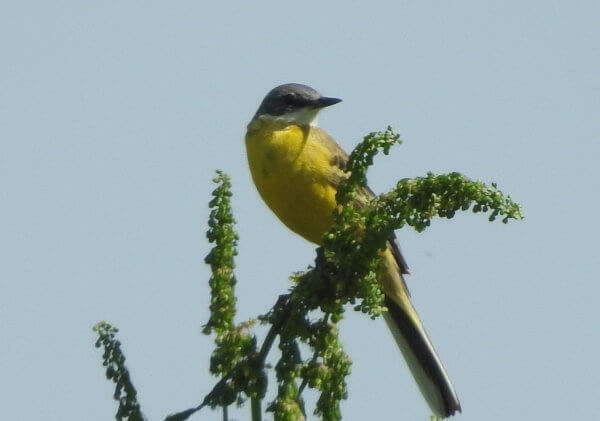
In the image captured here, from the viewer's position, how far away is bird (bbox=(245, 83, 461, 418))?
7293 millimetres

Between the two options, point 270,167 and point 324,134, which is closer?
point 270,167

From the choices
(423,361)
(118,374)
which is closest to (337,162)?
(423,361)

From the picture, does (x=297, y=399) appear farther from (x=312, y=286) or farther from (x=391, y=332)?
(x=391, y=332)

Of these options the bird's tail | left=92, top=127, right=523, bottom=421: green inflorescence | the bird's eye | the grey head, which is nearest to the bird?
the bird's tail

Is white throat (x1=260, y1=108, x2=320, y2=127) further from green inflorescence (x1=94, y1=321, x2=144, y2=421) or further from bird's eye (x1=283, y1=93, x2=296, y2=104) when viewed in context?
green inflorescence (x1=94, y1=321, x2=144, y2=421)

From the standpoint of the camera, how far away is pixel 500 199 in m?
2.97

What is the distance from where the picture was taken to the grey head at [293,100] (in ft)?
28.1

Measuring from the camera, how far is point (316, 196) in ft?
24.0

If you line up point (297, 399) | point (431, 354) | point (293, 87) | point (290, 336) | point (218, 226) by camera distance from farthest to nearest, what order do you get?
point (293, 87)
point (431, 354)
point (218, 226)
point (290, 336)
point (297, 399)

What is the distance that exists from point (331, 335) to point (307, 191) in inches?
164

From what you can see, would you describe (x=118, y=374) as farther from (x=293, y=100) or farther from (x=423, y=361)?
(x=293, y=100)

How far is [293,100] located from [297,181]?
63.6 inches

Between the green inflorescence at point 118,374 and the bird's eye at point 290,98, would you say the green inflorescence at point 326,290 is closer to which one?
the green inflorescence at point 118,374

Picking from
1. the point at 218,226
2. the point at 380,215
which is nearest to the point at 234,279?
the point at 218,226
